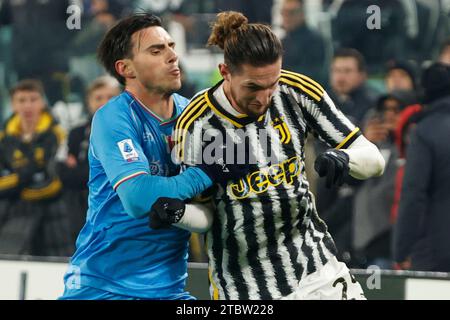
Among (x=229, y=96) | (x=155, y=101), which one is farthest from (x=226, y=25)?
(x=155, y=101)

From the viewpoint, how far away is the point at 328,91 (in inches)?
299

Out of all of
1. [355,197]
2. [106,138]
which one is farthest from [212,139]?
[355,197]

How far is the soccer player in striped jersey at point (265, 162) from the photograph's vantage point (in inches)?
170

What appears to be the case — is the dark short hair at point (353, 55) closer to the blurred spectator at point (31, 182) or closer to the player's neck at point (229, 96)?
the blurred spectator at point (31, 182)

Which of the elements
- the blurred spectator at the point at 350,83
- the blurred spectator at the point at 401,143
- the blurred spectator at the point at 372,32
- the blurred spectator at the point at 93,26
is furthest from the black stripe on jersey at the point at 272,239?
the blurred spectator at the point at 93,26

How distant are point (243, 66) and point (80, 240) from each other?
3.74ft

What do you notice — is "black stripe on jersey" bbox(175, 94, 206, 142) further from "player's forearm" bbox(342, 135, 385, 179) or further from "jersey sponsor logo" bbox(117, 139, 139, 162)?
"player's forearm" bbox(342, 135, 385, 179)

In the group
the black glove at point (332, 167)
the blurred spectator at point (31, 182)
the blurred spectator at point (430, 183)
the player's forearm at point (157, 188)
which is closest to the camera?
the black glove at point (332, 167)

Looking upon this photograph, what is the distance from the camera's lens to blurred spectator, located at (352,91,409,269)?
23.8 ft

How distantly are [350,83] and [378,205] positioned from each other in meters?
0.92

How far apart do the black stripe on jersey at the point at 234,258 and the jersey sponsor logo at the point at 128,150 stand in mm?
415

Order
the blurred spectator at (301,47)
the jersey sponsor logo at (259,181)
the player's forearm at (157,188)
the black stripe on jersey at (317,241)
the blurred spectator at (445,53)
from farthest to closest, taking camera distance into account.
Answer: the blurred spectator at (301,47) < the blurred spectator at (445,53) < the black stripe on jersey at (317,241) < the jersey sponsor logo at (259,181) < the player's forearm at (157,188)

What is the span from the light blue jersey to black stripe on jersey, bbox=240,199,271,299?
1.17ft

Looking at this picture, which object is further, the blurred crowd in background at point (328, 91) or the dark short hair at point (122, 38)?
the blurred crowd in background at point (328, 91)
